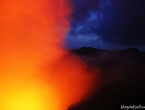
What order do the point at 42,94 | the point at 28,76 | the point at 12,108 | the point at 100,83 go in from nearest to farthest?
the point at 12,108 < the point at 42,94 < the point at 28,76 < the point at 100,83

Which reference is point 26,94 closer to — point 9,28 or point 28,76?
point 28,76

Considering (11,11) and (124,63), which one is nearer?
(11,11)

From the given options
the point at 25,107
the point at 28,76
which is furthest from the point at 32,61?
the point at 25,107

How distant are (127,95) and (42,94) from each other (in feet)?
10.8

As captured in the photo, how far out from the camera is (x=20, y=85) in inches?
398

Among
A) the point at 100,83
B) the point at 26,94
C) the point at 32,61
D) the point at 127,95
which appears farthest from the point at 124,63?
the point at 26,94

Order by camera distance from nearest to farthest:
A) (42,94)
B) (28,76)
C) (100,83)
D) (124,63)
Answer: (42,94)
(28,76)
(100,83)
(124,63)

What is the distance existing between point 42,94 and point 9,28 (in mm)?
2980

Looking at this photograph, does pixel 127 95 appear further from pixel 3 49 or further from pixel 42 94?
pixel 3 49

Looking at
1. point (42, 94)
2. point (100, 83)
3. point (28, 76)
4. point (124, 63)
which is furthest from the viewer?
point (124, 63)

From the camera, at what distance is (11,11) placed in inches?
406

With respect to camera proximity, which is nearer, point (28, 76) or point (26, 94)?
point (26, 94)

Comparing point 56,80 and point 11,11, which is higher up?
point 11,11

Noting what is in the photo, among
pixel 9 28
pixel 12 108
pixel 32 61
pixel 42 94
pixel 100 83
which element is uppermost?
pixel 9 28
